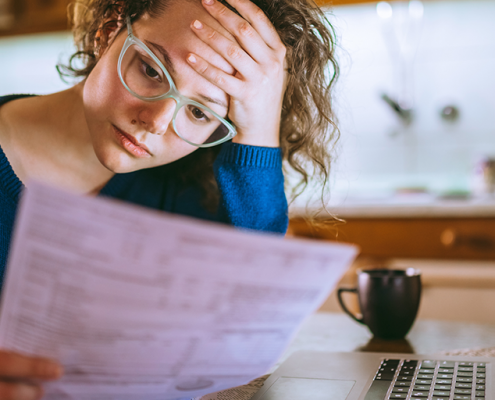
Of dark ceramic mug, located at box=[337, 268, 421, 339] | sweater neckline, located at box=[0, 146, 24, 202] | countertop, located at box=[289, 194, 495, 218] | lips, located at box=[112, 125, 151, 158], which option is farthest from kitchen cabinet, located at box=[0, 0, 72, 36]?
dark ceramic mug, located at box=[337, 268, 421, 339]

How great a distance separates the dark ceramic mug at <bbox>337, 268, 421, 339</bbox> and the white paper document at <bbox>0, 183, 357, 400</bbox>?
0.37m

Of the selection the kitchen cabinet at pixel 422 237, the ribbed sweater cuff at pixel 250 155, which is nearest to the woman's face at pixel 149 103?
the ribbed sweater cuff at pixel 250 155

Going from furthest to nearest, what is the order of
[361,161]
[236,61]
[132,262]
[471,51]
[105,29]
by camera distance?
[361,161]
[471,51]
[105,29]
[236,61]
[132,262]

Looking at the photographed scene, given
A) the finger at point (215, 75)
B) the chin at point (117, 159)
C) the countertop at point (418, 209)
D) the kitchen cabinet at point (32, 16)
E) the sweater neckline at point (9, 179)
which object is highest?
the kitchen cabinet at point (32, 16)

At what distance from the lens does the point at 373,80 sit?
266 cm

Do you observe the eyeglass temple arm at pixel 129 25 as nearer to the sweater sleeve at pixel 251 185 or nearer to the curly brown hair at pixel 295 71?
the curly brown hair at pixel 295 71

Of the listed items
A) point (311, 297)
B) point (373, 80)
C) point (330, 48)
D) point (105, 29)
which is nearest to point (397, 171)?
point (373, 80)

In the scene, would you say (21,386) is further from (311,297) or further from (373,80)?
(373,80)

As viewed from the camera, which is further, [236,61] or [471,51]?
[471,51]

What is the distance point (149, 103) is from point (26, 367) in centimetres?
47

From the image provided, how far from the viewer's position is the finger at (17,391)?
421 mm

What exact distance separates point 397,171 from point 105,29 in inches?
78.6

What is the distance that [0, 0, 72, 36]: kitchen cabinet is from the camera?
8.95ft

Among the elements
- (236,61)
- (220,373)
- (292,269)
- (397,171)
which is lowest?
(397,171)
